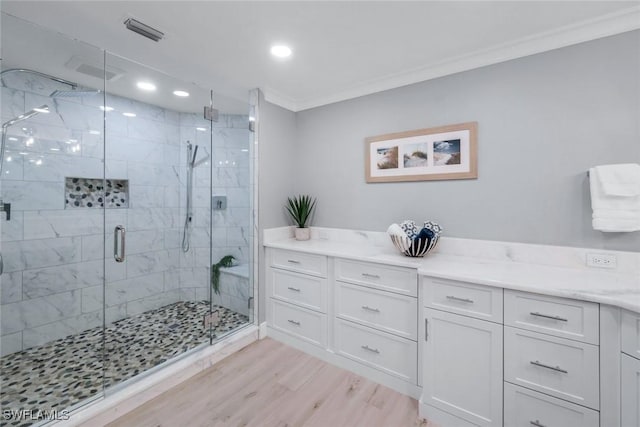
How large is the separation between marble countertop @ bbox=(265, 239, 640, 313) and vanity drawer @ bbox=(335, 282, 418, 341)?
0.25 meters

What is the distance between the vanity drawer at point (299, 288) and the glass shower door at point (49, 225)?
1402mm

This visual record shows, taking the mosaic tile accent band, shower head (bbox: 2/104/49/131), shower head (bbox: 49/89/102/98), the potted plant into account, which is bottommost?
the potted plant

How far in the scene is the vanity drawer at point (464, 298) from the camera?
144cm

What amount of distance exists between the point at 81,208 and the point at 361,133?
8.74ft

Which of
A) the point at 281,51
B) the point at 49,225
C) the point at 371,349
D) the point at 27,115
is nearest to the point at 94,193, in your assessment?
the point at 49,225

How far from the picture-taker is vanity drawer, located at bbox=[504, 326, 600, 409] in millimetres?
1239

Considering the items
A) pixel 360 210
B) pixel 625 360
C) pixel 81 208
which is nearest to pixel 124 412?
pixel 81 208

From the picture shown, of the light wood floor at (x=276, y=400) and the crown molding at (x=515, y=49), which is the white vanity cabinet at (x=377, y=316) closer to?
the light wood floor at (x=276, y=400)

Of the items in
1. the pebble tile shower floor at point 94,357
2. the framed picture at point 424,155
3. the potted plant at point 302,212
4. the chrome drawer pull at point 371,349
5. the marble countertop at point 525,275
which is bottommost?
the pebble tile shower floor at point 94,357

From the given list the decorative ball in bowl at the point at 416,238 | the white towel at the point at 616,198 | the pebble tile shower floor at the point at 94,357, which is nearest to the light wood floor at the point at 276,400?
the pebble tile shower floor at the point at 94,357

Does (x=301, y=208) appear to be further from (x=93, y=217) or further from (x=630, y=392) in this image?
(x=630, y=392)

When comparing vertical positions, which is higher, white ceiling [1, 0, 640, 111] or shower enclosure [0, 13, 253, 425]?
white ceiling [1, 0, 640, 111]

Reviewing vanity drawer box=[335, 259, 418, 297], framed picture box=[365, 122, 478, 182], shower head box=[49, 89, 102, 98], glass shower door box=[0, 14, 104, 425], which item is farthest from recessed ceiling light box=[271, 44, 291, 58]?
vanity drawer box=[335, 259, 418, 297]

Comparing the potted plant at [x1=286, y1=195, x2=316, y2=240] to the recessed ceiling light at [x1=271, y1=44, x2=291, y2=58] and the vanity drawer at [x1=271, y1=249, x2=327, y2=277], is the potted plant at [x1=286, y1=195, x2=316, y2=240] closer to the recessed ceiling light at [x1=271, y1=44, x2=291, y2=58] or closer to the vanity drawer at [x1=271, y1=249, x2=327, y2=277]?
the vanity drawer at [x1=271, y1=249, x2=327, y2=277]
